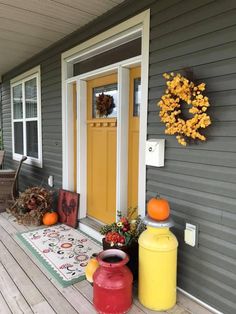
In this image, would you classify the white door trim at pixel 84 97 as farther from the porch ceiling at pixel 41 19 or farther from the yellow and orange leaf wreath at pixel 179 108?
the yellow and orange leaf wreath at pixel 179 108

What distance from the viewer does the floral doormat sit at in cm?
230

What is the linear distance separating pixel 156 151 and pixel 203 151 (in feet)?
1.28

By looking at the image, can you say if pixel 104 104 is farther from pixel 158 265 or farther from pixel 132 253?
pixel 158 265

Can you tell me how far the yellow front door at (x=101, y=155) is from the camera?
116 inches

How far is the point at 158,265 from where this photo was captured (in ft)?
→ 5.97

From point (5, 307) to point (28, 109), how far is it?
3543 mm

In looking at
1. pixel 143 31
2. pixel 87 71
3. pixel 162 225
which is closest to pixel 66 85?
pixel 87 71

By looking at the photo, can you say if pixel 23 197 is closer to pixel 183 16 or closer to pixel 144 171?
pixel 144 171

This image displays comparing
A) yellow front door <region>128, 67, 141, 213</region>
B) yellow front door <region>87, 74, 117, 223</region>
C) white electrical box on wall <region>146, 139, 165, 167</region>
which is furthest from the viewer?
yellow front door <region>87, 74, 117, 223</region>

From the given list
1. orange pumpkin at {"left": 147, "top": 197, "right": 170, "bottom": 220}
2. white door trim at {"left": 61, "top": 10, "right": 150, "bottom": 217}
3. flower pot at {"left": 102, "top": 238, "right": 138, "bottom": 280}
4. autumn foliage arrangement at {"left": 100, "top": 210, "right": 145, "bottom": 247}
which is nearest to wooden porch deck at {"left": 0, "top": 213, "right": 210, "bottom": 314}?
flower pot at {"left": 102, "top": 238, "right": 138, "bottom": 280}

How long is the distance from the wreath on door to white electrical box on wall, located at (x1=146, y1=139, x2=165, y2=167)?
986 mm

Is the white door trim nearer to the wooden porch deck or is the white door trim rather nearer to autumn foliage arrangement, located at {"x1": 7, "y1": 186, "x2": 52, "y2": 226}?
autumn foliage arrangement, located at {"x1": 7, "y1": 186, "x2": 52, "y2": 226}

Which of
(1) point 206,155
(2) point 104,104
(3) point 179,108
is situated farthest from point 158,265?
(2) point 104,104

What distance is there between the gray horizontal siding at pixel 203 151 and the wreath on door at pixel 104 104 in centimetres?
84
